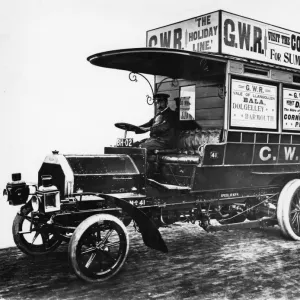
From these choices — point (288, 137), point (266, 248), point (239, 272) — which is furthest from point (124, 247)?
point (288, 137)

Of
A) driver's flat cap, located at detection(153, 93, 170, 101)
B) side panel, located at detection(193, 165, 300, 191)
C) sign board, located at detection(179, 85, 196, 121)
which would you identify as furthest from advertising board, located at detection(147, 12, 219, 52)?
side panel, located at detection(193, 165, 300, 191)

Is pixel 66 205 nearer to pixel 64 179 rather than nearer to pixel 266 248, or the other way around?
pixel 64 179

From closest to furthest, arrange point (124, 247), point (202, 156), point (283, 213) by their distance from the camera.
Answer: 1. point (124, 247)
2. point (202, 156)
3. point (283, 213)

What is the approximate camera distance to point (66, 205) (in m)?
4.45

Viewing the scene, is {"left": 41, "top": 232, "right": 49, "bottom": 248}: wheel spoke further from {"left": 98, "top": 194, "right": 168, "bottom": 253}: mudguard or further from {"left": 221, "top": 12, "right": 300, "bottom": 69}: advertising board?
{"left": 221, "top": 12, "right": 300, "bottom": 69}: advertising board

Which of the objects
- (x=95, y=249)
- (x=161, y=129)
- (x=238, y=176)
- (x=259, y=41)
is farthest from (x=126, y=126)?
(x=259, y=41)

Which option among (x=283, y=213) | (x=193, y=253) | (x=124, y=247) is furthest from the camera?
(x=283, y=213)

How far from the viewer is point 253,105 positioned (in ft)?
18.2

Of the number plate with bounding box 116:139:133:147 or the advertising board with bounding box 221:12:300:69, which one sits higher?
the advertising board with bounding box 221:12:300:69

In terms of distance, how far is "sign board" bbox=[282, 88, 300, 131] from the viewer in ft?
19.7

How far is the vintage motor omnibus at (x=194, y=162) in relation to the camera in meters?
4.46

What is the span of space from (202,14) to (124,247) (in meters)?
3.55

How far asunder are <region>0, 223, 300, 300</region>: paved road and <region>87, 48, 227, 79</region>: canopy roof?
259cm

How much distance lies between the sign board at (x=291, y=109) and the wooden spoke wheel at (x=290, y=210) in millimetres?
883
